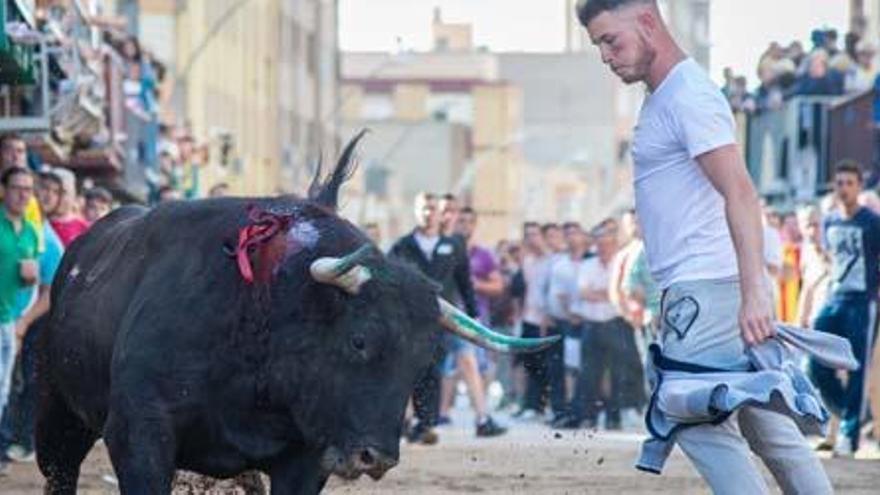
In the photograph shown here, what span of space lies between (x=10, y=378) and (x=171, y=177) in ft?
80.2

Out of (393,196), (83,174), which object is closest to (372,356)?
(83,174)

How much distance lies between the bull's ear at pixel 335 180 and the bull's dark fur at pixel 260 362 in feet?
0.21

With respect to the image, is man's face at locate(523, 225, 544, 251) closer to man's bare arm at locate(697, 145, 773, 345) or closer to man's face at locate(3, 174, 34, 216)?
man's face at locate(3, 174, 34, 216)

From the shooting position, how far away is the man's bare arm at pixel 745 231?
26.6 feet

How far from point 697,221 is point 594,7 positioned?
0.68 metres

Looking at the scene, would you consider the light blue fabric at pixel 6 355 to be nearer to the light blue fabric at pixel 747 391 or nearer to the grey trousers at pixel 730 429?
the light blue fabric at pixel 747 391

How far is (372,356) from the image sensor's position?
9945 mm

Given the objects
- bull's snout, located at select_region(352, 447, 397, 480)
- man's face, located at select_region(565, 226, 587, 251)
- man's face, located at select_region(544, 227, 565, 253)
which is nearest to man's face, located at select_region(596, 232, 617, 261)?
man's face, located at select_region(565, 226, 587, 251)

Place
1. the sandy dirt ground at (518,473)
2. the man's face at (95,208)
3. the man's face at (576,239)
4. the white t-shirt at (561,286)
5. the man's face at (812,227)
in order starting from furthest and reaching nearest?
the man's face at (576,239)
the white t-shirt at (561,286)
the man's face at (95,208)
the man's face at (812,227)
the sandy dirt ground at (518,473)

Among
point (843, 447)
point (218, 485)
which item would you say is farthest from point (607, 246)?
point (218, 485)

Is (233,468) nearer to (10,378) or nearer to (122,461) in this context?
(122,461)

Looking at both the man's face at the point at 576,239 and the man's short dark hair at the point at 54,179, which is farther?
the man's face at the point at 576,239

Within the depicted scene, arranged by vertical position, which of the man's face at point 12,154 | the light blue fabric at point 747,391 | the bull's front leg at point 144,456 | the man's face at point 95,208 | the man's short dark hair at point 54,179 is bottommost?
the man's face at point 95,208

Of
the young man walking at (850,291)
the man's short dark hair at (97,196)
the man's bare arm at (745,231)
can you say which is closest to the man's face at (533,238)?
the man's short dark hair at (97,196)
